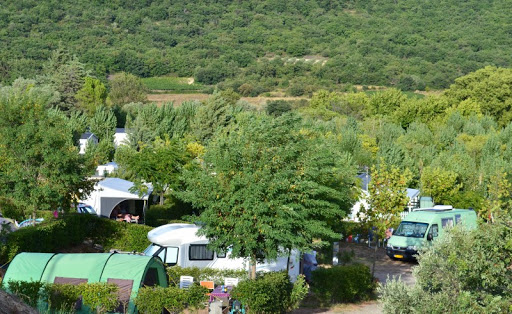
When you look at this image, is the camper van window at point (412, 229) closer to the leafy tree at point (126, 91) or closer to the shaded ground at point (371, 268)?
the shaded ground at point (371, 268)

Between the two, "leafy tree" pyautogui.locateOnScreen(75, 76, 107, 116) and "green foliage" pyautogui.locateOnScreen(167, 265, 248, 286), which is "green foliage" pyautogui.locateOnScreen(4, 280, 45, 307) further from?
"leafy tree" pyautogui.locateOnScreen(75, 76, 107, 116)

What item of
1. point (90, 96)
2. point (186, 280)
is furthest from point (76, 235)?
point (90, 96)

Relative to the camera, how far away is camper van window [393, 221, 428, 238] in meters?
26.2

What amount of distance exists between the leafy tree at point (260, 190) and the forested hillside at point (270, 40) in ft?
295

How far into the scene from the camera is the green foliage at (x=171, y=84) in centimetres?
11869

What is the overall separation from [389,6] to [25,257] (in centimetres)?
17646

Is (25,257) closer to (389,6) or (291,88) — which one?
(291,88)

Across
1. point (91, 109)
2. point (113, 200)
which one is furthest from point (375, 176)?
point (91, 109)

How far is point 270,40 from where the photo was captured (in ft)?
528

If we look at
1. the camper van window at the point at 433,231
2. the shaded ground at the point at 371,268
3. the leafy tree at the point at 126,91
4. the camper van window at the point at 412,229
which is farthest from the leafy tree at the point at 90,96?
the camper van window at the point at 433,231

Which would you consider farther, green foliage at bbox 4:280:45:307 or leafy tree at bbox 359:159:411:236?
leafy tree at bbox 359:159:411:236

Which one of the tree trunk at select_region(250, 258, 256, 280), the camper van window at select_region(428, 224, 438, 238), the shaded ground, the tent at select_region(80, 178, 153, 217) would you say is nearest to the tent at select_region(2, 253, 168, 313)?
the tree trunk at select_region(250, 258, 256, 280)

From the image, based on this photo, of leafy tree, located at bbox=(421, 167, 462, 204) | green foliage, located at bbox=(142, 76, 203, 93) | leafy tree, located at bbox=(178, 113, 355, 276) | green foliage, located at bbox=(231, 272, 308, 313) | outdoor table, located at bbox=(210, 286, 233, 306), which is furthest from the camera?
green foliage, located at bbox=(142, 76, 203, 93)

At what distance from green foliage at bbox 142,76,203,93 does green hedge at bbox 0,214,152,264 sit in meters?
92.7
